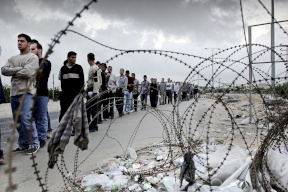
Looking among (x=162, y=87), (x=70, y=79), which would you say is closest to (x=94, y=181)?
(x=70, y=79)

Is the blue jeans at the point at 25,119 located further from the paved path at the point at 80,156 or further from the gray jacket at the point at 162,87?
the gray jacket at the point at 162,87

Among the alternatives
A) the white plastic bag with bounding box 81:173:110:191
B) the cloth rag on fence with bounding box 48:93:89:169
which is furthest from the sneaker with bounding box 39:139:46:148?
the cloth rag on fence with bounding box 48:93:89:169

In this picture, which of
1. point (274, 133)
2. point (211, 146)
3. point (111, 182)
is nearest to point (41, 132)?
point (111, 182)

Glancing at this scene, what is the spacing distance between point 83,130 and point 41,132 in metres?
3.25

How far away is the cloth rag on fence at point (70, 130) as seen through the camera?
2.27 metres

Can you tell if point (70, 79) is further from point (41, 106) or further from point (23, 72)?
point (23, 72)

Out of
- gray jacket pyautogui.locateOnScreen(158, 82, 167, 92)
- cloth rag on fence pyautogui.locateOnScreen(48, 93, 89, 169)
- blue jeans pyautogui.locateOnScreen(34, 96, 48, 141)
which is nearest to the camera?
cloth rag on fence pyautogui.locateOnScreen(48, 93, 89, 169)

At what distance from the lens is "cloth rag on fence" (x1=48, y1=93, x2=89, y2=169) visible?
7.46 ft

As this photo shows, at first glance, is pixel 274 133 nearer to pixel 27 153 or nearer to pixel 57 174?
pixel 57 174

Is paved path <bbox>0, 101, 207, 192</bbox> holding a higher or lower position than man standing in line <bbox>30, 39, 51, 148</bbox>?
lower

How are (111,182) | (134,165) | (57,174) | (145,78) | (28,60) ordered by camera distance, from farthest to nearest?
(145,78) < (28,60) < (134,165) < (57,174) < (111,182)

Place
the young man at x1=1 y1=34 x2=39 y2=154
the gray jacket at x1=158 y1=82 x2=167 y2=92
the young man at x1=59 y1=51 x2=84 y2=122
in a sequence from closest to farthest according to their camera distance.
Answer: the young man at x1=1 y1=34 x2=39 y2=154
the young man at x1=59 y1=51 x2=84 y2=122
the gray jacket at x1=158 y1=82 x2=167 y2=92

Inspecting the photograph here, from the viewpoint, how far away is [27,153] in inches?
187

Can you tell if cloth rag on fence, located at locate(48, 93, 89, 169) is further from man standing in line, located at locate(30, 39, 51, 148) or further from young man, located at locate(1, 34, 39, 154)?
man standing in line, located at locate(30, 39, 51, 148)
